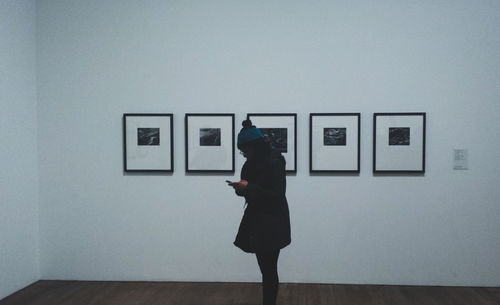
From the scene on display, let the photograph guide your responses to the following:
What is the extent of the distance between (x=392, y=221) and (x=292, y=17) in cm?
239

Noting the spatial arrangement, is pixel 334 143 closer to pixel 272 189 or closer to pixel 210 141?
pixel 210 141

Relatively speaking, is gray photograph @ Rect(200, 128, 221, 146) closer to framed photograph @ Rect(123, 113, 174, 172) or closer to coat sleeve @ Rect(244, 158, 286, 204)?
framed photograph @ Rect(123, 113, 174, 172)

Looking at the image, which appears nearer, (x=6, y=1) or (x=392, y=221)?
(x=6, y=1)

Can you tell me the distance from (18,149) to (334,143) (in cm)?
325

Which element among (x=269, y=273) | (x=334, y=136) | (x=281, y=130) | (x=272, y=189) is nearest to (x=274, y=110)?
(x=281, y=130)

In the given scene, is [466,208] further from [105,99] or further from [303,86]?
[105,99]

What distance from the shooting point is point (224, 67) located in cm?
405

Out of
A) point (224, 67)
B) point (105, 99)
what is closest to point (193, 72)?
point (224, 67)

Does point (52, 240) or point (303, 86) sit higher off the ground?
point (303, 86)

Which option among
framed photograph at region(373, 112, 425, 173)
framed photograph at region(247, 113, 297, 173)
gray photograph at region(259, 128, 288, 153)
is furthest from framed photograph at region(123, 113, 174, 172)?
framed photograph at region(373, 112, 425, 173)

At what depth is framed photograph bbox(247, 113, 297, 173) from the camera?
3984mm

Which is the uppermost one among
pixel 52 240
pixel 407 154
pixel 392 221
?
pixel 407 154

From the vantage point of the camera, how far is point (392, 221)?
397 centimetres

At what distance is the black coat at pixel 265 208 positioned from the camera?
2.72 m
